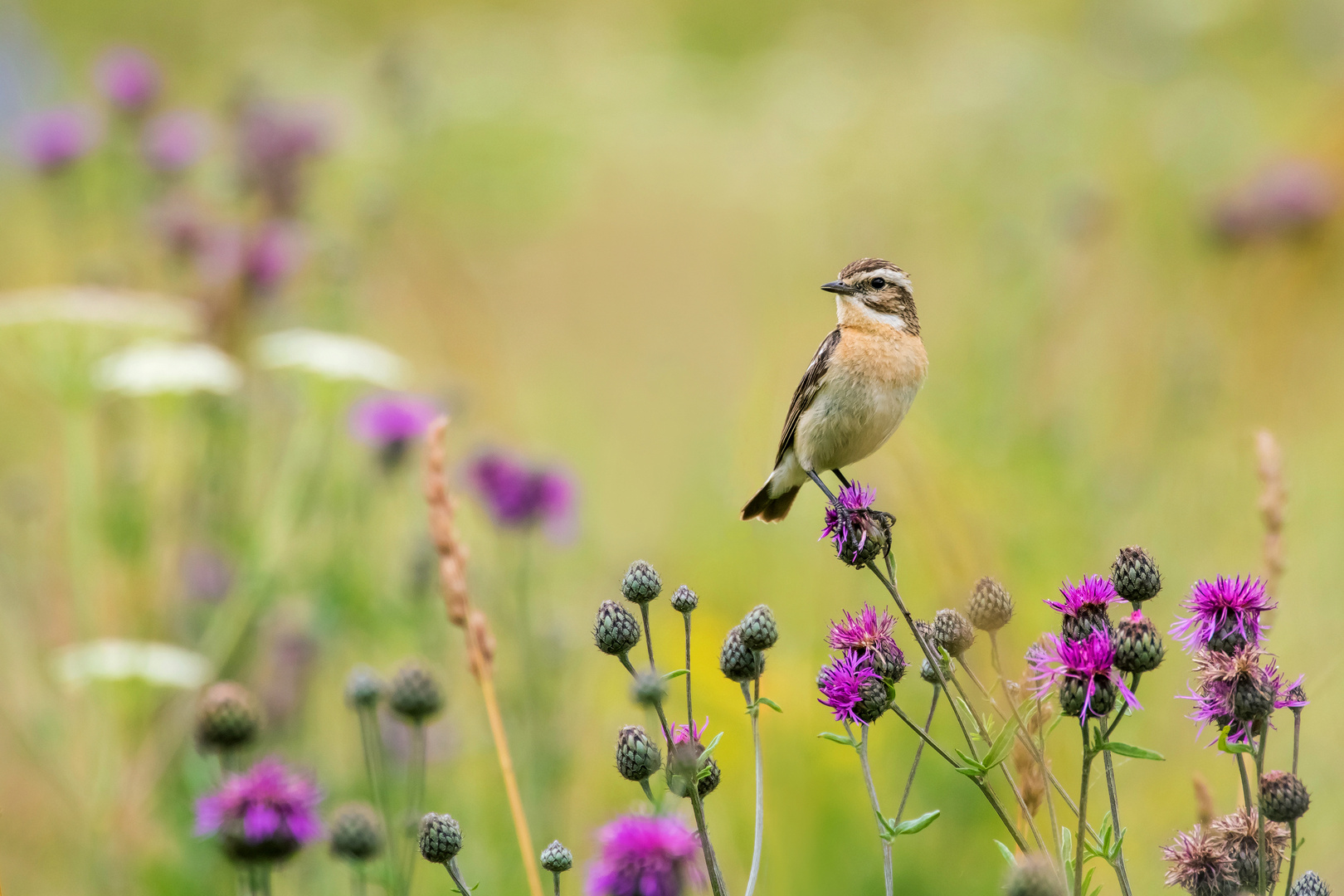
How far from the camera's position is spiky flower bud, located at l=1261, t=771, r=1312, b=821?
6.14 ft

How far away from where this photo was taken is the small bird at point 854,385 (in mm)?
3344

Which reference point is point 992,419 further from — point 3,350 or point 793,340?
point 3,350

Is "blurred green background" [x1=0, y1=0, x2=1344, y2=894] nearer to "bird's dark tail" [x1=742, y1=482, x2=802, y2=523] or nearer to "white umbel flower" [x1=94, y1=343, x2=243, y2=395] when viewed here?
"white umbel flower" [x1=94, y1=343, x2=243, y2=395]

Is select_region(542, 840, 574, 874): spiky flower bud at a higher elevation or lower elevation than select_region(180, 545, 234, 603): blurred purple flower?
lower

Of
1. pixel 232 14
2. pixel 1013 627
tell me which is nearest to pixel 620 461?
pixel 1013 627

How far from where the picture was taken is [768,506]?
12.2 ft

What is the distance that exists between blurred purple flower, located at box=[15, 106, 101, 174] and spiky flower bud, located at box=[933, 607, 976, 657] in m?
5.62

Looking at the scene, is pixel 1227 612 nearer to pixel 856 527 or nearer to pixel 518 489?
pixel 856 527

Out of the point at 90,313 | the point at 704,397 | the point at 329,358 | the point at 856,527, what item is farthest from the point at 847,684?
the point at 704,397

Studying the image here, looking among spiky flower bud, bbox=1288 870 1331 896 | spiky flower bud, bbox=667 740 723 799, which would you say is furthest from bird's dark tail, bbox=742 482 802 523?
spiky flower bud, bbox=1288 870 1331 896

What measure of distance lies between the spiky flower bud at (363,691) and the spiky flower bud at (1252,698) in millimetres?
1909

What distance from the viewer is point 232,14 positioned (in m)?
13.6

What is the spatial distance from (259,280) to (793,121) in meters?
6.78

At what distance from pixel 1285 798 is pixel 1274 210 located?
6.43m
